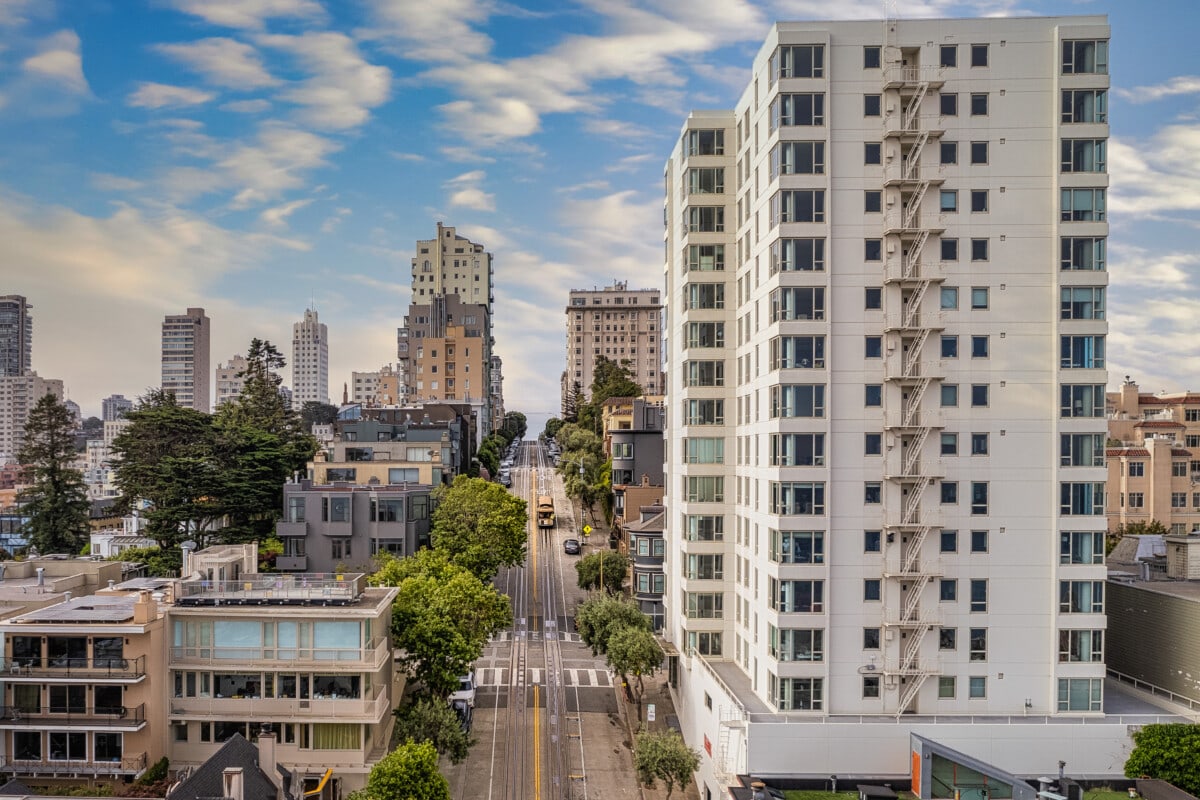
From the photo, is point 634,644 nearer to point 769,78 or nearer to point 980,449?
point 980,449

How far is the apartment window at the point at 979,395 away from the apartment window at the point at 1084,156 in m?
11.4

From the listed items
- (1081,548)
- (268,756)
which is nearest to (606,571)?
(1081,548)

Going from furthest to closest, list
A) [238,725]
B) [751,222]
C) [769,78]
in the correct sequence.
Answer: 1. [751,222]
2. [769,78]
3. [238,725]

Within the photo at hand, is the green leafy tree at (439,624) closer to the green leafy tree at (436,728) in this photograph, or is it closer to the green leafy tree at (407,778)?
the green leafy tree at (436,728)

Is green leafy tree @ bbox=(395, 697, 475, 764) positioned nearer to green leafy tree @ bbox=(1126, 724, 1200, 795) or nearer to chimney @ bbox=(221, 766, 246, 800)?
chimney @ bbox=(221, 766, 246, 800)

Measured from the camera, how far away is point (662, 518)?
2709 inches

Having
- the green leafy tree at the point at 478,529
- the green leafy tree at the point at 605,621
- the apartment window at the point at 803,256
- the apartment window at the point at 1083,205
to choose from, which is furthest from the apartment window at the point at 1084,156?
the green leafy tree at the point at 478,529

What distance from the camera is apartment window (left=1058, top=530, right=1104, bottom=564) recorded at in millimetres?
42062

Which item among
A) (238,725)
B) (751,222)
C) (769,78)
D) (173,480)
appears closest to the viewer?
(238,725)

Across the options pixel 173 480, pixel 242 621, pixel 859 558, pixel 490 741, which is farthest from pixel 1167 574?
pixel 173 480

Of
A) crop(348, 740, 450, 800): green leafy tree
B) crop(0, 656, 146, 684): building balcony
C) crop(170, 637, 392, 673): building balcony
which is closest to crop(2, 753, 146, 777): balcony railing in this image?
crop(0, 656, 146, 684): building balcony

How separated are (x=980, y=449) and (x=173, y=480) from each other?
6610cm

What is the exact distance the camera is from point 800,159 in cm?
4275

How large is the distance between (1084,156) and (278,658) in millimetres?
45927
